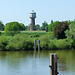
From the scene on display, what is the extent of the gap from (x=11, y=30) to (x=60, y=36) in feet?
58.4

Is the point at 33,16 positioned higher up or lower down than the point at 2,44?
higher up

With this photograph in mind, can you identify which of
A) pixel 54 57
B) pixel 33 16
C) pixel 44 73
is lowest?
pixel 44 73

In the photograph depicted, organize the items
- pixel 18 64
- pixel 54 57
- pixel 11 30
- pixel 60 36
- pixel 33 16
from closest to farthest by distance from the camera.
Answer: pixel 54 57
pixel 18 64
pixel 60 36
pixel 11 30
pixel 33 16

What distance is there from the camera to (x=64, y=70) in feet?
103

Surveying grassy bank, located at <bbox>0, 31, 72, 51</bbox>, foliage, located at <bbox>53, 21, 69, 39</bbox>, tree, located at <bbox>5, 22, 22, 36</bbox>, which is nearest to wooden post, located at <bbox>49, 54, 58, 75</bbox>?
grassy bank, located at <bbox>0, 31, 72, 51</bbox>

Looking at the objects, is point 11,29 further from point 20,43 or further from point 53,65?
point 53,65

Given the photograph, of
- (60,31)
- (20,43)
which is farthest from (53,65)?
(60,31)

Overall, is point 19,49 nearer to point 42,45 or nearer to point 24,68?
point 42,45

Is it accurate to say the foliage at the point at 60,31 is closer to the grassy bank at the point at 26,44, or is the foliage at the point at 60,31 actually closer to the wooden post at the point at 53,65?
the grassy bank at the point at 26,44

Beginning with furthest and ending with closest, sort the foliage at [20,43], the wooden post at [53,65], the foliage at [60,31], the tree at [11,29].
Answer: the tree at [11,29] → the foliage at [60,31] → the foliage at [20,43] → the wooden post at [53,65]

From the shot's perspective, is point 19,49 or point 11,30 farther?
point 11,30

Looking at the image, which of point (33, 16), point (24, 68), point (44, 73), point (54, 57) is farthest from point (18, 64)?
point (33, 16)

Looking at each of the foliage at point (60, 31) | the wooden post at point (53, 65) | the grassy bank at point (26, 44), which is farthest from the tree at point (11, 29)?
the wooden post at point (53, 65)

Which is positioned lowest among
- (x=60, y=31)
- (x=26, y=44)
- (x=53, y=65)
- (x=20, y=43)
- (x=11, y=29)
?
(x=26, y=44)
